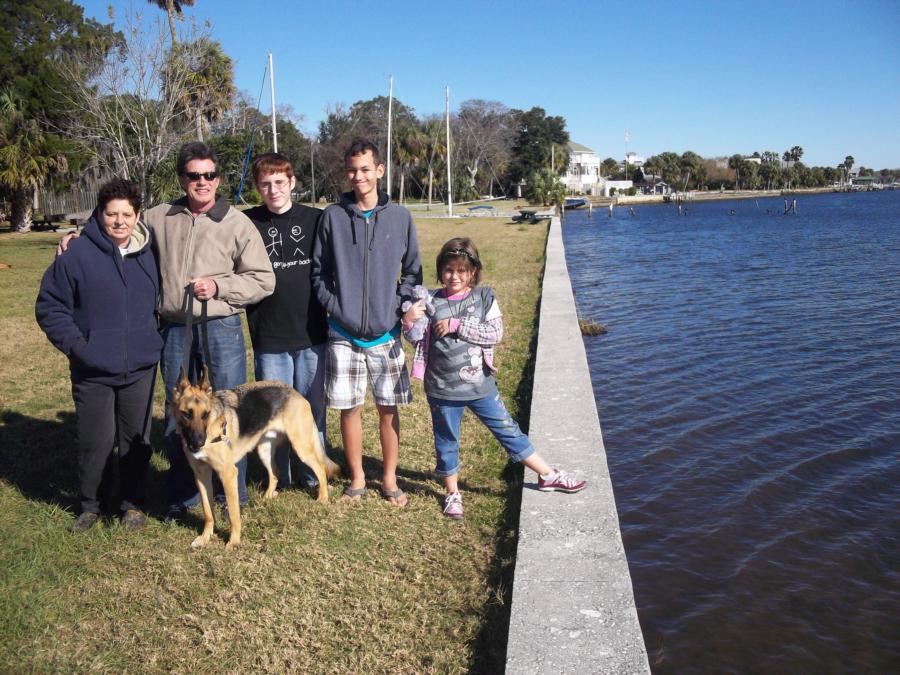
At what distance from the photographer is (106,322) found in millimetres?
4133

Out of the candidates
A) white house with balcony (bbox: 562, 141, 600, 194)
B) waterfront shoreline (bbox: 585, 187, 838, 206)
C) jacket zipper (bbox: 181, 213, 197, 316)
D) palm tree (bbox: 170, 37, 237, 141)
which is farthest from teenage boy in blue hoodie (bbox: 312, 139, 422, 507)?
white house with balcony (bbox: 562, 141, 600, 194)

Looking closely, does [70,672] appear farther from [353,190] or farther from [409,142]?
[409,142]

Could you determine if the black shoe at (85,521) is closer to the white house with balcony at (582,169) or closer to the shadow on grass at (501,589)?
the shadow on grass at (501,589)

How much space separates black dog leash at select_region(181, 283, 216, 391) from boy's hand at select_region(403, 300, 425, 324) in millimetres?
1181

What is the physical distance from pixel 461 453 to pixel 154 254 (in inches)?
109

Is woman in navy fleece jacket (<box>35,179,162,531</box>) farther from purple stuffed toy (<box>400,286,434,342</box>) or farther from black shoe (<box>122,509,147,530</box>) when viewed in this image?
purple stuffed toy (<box>400,286,434,342</box>)

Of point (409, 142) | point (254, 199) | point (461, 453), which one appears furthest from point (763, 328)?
point (409, 142)

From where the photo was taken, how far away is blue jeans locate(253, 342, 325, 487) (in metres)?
4.62

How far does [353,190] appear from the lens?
4270 millimetres

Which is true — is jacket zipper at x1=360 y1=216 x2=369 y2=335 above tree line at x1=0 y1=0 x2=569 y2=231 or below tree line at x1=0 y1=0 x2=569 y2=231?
below

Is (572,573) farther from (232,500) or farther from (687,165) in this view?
(687,165)

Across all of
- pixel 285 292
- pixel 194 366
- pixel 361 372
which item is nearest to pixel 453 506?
pixel 361 372

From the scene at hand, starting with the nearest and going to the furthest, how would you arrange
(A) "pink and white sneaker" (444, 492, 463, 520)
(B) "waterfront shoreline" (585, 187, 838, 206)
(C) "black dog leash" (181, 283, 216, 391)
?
(C) "black dog leash" (181, 283, 216, 391) < (A) "pink and white sneaker" (444, 492, 463, 520) < (B) "waterfront shoreline" (585, 187, 838, 206)

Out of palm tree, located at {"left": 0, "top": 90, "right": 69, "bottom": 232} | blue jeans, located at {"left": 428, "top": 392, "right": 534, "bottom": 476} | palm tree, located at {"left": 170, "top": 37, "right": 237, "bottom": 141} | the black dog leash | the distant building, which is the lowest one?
blue jeans, located at {"left": 428, "top": 392, "right": 534, "bottom": 476}
